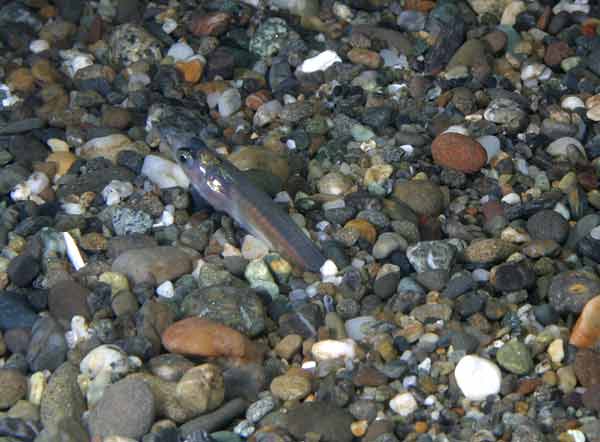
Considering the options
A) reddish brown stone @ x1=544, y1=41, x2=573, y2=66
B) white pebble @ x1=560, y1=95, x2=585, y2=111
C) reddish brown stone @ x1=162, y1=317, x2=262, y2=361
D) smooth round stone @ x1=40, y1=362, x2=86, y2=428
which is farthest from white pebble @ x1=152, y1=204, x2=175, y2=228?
reddish brown stone @ x1=544, y1=41, x2=573, y2=66

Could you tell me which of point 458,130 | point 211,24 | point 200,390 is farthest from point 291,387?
point 211,24

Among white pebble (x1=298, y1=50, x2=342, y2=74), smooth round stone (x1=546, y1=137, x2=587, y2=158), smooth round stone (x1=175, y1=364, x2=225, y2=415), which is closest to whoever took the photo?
smooth round stone (x1=175, y1=364, x2=225, y2=415)

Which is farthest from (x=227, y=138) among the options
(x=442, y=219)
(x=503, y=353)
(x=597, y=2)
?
(x=597, y=2)

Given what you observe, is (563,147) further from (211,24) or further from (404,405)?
(211,24)

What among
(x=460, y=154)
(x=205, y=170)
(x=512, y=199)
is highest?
(x=205, y=170)

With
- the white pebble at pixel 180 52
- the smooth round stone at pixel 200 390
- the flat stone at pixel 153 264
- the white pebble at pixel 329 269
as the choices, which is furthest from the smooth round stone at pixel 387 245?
the white pebble at pixel 180 52

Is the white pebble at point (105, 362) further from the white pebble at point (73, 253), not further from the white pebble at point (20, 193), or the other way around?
the white pebble at point (20, 193)

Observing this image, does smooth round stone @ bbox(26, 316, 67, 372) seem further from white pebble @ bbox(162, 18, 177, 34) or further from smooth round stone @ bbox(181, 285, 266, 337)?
white pebble @ bbox(162, 18, 177, 34)
